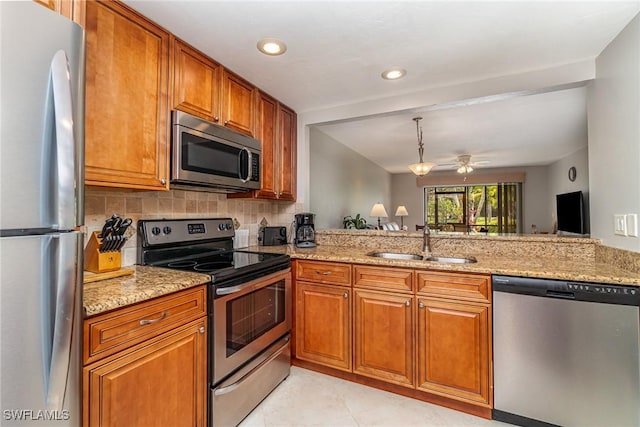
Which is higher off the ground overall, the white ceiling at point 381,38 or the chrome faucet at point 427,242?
the white ceiling at point 381,38

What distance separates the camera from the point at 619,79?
164 cm

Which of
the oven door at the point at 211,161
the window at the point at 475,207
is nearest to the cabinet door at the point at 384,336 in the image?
the oven door at the point at 211,161

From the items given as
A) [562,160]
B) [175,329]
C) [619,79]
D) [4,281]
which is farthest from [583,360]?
[562,160]

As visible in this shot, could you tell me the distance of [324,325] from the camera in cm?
217

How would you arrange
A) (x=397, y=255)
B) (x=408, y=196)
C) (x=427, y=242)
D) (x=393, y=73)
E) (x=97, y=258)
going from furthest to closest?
(x=408, y=196)
(x=397, y=255)
(x=427, y=242)
(x=393, y=73)
(x=97, y=258)

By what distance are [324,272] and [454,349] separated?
0.95 metres

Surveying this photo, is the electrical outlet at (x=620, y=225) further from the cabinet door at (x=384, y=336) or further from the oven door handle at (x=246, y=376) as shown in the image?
the oven door handle at (x=246, y=376)

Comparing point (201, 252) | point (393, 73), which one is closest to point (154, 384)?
point (201, 252)

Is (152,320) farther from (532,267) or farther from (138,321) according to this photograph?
(532,267)

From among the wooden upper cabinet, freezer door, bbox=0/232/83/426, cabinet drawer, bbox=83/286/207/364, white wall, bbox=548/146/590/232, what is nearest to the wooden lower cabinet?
cabinet drawer, bbox=83/286/207/364

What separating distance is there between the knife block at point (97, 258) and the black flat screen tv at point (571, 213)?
435cm

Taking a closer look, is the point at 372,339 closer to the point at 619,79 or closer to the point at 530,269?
the point at 530,269

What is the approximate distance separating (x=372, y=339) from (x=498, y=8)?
6.56 feet

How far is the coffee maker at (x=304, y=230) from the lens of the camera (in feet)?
8.80
